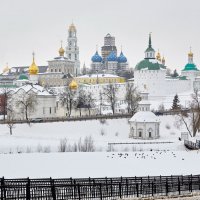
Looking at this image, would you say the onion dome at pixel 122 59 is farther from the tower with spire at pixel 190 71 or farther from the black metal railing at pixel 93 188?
the black metal railing at pixel 93 188

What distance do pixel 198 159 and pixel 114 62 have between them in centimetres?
9326

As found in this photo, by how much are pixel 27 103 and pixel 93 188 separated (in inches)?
1870

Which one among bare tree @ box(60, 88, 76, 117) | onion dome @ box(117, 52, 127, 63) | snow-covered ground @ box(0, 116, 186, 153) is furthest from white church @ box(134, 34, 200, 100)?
onion dome @ box(117, 52, 127, 63)

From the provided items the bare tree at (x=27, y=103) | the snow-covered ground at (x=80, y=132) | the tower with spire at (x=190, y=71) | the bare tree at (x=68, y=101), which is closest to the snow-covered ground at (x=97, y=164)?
the snow-covered ground at (x=80, y=132)

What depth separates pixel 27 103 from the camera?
66562 millimetres

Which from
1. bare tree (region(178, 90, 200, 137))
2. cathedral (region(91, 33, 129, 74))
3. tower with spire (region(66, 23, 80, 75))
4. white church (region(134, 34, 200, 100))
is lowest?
bare tree (region(178, 90, 200, 137))

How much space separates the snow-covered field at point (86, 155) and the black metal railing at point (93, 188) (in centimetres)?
950

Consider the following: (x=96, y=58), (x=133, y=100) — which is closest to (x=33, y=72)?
(x=133, y=100)

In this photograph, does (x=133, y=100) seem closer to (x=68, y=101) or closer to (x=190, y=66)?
(x=68, y=101)

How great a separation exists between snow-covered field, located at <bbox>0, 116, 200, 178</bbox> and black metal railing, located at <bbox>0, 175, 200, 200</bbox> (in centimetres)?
950

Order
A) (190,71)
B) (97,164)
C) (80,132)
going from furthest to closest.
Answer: (190,71), (80,132), (97,164)

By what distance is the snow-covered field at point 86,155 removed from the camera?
1298 inches

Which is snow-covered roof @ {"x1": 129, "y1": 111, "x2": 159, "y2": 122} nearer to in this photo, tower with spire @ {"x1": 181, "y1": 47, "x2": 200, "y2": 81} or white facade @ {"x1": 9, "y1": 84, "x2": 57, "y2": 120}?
white facade @ {"x1": 9, "y1": 84, "x2": 57, "y2": 120}

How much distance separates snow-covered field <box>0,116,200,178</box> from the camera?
1298 inches
